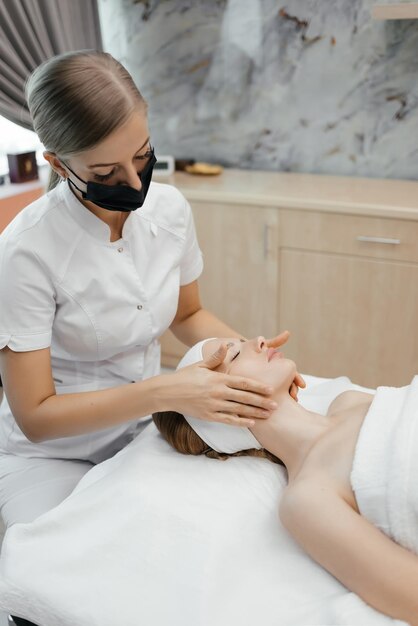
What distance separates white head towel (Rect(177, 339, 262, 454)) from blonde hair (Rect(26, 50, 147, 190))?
23.6 inches

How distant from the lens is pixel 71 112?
125 cm

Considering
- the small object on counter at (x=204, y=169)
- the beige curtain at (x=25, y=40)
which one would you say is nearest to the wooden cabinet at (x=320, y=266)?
the small object on counter at (x=204, y=169)

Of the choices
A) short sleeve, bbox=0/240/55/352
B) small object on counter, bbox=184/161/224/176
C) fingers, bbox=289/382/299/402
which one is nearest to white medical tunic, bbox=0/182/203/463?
short sleeve, bbox=0/240/55/352

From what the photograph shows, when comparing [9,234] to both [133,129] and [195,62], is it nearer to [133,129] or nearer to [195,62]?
[133,129]

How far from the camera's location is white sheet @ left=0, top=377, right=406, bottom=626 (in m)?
1.12

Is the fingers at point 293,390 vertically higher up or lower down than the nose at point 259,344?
lower down

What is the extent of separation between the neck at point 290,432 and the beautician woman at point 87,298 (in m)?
0.06

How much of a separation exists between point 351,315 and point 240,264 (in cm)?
49

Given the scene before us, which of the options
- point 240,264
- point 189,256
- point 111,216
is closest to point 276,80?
point 240,264

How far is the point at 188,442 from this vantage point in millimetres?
1420

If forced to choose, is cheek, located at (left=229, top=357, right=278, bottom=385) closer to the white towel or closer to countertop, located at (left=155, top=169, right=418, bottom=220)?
the white towel

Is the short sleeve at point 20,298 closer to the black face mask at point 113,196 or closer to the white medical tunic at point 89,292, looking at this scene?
the white medical tunic at point 89,292

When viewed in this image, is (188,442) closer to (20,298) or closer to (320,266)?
(20,298)

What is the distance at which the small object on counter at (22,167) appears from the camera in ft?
8.70
